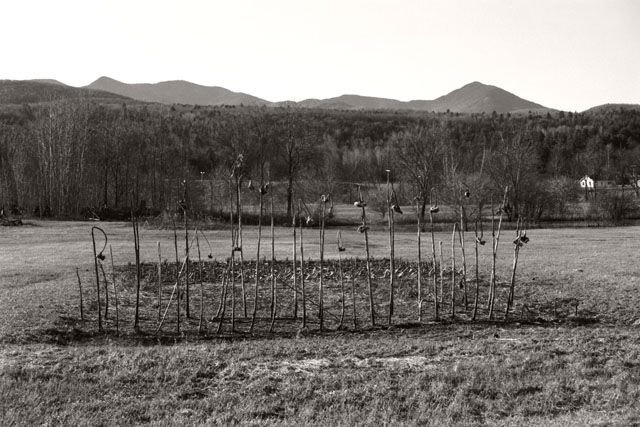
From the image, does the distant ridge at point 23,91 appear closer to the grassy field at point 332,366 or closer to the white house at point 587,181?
the white house at point 587,181

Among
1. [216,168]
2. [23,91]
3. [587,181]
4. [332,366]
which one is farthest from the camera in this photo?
[23,91]

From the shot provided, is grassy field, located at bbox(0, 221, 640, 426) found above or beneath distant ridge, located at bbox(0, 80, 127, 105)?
beneath

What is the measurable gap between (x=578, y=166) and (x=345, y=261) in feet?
316

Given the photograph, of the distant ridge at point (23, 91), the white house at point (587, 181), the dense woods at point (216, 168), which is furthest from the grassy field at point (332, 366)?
the distant ridge at point (23, 91)

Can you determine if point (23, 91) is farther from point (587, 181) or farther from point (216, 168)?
point (587, 181)

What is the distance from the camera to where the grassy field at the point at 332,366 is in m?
7.27

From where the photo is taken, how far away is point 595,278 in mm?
16438

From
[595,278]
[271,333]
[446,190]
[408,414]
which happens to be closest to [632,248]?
[595,278]

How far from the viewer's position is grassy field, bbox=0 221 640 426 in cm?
727

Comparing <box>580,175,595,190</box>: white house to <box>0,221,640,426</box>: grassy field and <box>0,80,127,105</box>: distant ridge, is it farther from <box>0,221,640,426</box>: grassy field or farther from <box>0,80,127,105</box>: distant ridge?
<box>0,80,127,105</box>: distant ridge

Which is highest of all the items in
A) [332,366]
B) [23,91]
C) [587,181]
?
[23,91]

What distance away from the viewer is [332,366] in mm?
9000

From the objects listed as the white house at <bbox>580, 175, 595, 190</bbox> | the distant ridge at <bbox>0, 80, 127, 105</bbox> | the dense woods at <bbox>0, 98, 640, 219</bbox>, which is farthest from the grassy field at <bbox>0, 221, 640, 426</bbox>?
the distant ridge at <bbox>0, 80, 127, 105</bbox>

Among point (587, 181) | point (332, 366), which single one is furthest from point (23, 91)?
point (332, 366)
